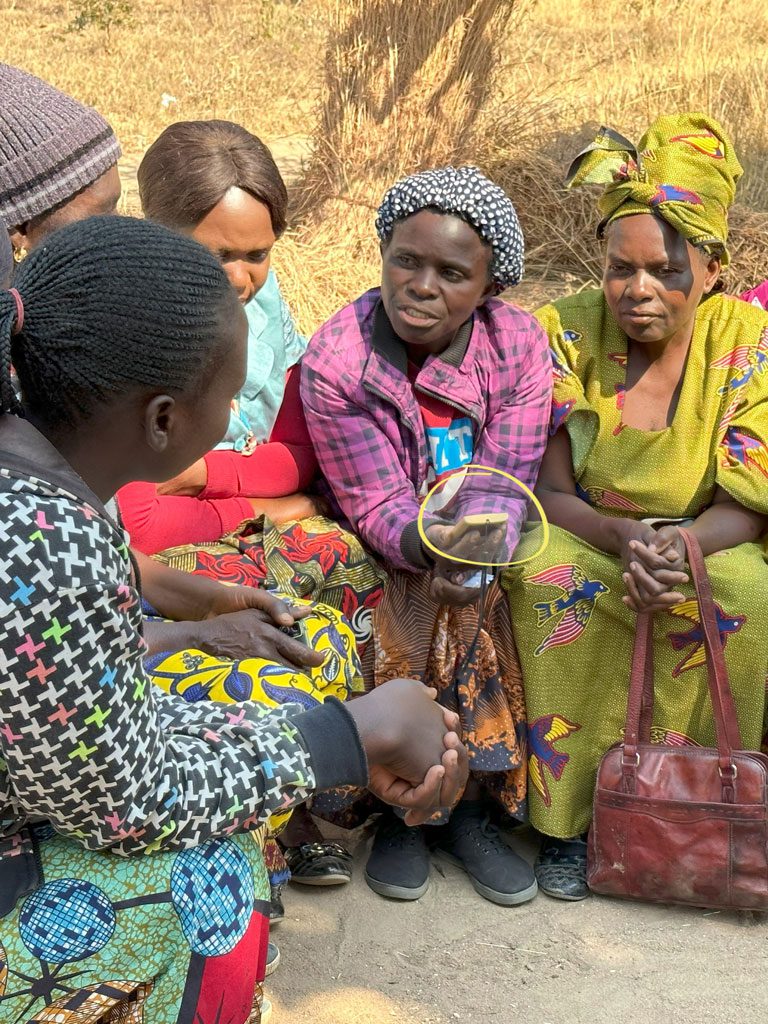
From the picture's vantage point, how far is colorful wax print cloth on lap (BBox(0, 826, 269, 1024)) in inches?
66.7

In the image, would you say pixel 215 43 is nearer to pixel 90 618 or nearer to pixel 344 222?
pixel 344 222

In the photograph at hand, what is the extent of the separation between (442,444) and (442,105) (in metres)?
3.60

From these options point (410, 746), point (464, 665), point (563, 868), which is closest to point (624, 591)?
point (464, 665)

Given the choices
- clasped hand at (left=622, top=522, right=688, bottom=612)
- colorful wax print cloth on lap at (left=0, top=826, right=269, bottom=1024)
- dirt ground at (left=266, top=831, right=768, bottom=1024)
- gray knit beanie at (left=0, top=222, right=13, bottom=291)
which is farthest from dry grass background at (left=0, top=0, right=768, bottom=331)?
colorful wax print cloth on lap at (left=0, top=826, right=269, bottom=1024)

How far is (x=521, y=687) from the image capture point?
308 centimetres

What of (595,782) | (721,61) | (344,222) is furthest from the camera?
(721,61)

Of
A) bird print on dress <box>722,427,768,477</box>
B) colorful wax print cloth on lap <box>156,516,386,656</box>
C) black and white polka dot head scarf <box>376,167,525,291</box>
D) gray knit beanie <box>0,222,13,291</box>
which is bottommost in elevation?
colorful wax print cloth on lap <box>156,516,386,656</box>

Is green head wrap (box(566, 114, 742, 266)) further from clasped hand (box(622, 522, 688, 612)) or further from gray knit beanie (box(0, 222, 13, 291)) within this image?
gray knit beanie (box(0, 222, 13, 291))

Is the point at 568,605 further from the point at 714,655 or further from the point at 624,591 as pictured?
the point at 714,655

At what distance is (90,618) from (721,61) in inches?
308

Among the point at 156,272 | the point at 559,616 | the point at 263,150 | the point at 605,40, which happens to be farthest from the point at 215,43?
the point at 156,272

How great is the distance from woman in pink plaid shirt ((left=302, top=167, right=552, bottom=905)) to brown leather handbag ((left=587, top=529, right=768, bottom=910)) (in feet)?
0.83

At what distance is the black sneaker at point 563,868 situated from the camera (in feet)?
9.66

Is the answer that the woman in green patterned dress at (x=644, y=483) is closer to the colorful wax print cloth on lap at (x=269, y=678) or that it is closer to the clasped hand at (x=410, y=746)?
the colorful wax print cloth on lap at (x=269, y=678)
